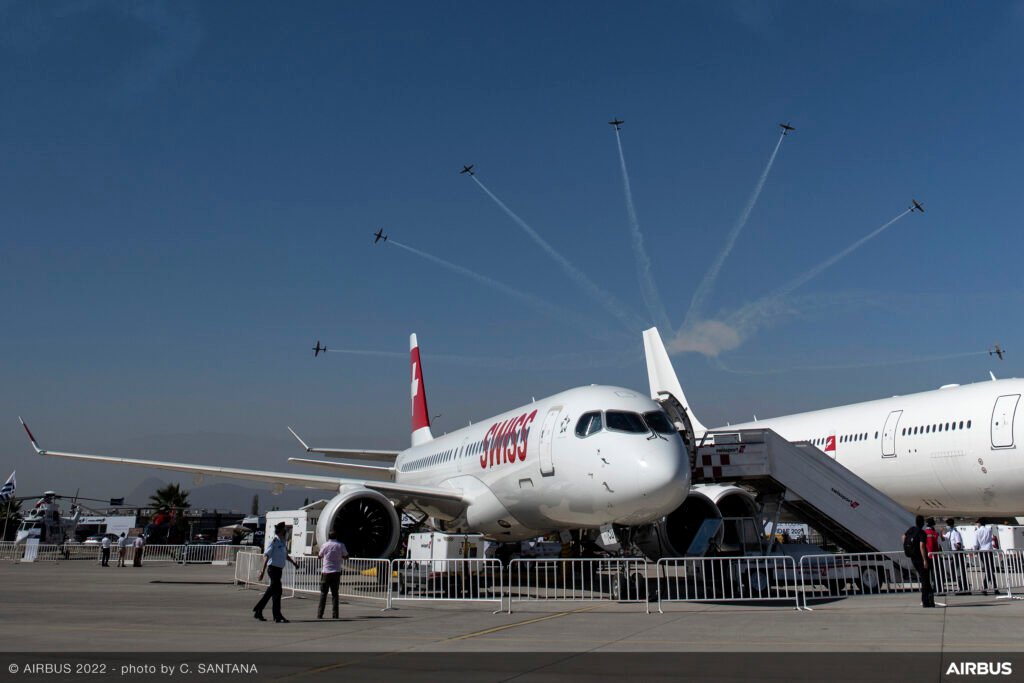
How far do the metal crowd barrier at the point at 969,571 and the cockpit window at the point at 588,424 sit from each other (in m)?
6.63

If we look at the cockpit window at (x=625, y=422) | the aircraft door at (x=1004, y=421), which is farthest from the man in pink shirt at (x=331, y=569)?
the aircraft door at (x=1004, y=421)

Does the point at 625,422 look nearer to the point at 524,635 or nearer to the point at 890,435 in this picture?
the point at 524,635

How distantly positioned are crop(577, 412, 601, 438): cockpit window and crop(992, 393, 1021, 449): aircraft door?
12.0m

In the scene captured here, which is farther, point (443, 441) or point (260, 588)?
point (443, 441)

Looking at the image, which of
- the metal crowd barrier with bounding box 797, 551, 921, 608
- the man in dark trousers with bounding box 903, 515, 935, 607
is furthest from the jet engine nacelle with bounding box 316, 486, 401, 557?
the man in dark trousers with bounding box 903, 515, 935, 607

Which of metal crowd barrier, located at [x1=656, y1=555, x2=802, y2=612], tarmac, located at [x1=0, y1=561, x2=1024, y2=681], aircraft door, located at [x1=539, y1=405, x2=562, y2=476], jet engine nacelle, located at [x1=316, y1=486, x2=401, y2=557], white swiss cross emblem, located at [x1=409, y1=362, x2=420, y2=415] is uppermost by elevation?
white swiss cross emblem, located at [x1=409, y1=362, x2=420, y2=415]

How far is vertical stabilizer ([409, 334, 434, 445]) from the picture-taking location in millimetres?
33875

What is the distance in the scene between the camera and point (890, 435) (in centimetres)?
2400

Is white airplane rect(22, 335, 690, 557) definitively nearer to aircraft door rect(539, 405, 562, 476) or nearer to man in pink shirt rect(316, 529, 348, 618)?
aircraft door rect(539, 405, 562, 476)

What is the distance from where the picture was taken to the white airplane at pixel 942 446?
20.5 metres
